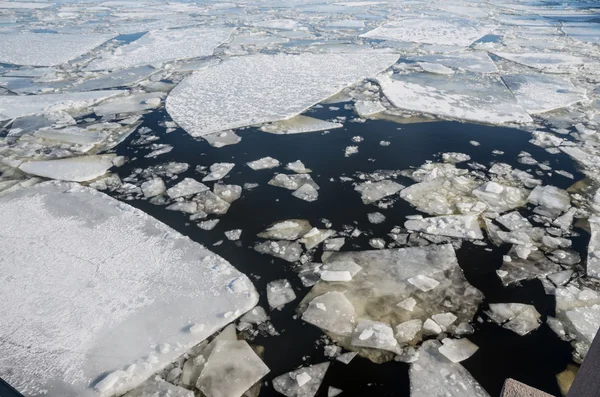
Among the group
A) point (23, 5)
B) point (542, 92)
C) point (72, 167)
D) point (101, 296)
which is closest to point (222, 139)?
point (72, 167)

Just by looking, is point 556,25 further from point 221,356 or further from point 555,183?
point 221,356

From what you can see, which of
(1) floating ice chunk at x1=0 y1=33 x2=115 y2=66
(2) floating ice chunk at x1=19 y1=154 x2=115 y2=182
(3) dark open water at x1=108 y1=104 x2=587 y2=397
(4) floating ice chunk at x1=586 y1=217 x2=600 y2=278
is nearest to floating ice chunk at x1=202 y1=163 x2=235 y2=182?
(3) dark open water at x1=108 y1=104 x2=587 y2=397

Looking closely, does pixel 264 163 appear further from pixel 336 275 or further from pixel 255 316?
pixel 255 316

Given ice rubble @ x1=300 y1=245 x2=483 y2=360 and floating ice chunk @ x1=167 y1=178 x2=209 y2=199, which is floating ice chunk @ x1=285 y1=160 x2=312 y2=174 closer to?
floating ice chunk @ x1=167 y1=178 x2=209 y2=199

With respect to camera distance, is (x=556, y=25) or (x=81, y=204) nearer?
(x=81, y=204)

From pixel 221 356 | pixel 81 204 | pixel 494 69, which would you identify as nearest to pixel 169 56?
pixel 81 204

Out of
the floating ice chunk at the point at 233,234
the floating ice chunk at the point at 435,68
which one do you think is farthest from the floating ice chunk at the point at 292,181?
the floating ice chunk at the point at 435,68

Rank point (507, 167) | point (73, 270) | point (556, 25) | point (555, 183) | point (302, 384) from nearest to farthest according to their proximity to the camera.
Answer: point (302, 384), point (73, 270), point (555, 183), point (507, 167), point (556, 25)
